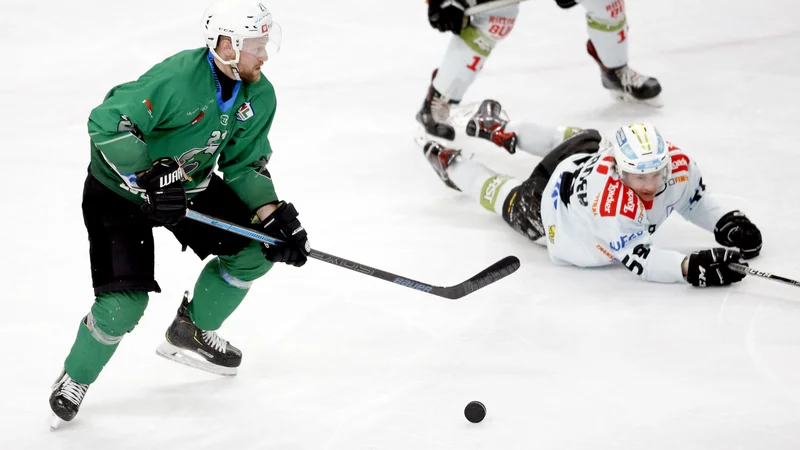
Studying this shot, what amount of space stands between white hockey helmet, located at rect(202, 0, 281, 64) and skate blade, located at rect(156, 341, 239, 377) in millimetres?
888

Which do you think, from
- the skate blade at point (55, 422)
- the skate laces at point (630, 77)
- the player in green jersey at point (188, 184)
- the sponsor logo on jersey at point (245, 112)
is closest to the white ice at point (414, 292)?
the skate blade at point (55, 422)

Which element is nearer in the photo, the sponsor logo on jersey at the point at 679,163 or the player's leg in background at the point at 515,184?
the sponsor logo on jersey at the point at 679,163

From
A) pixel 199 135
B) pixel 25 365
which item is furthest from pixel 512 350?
pixel 25 365

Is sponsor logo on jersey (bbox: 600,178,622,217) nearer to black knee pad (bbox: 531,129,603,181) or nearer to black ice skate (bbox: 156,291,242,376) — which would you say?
Result: black knee pad (bbox: 531,129,603,181)

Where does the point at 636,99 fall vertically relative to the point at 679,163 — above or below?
below

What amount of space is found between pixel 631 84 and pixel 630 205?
1721 mm

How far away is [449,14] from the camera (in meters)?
4.46

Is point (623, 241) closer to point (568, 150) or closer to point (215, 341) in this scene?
point (568, 150)

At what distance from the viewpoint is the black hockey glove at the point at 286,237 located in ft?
9.33

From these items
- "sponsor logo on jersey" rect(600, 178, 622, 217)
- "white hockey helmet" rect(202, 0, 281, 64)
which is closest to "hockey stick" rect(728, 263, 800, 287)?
"sponsor logo on jersey" rect(600, 178, 622, 217)

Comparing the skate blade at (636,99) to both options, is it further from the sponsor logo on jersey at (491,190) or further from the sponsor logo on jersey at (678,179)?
the sponsor logo on jersey at (678,179)

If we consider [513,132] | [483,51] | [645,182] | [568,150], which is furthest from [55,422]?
[483,51]

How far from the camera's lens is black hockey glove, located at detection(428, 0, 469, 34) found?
4449 millimetres

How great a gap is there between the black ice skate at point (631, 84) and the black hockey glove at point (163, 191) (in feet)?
9.11
